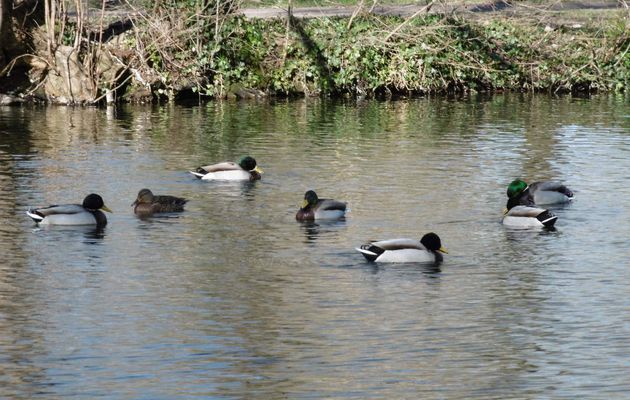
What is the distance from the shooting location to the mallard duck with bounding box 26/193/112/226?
1964 centimetres

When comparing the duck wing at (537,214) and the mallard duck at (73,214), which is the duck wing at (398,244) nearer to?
the duck wing at (537,214)

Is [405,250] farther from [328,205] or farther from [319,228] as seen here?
[328,205]

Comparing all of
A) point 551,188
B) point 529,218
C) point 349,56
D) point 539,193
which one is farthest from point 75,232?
point 349,56

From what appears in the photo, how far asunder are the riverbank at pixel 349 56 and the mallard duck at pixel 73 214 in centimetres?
1600

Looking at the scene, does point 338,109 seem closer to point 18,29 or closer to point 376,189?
point 18,29

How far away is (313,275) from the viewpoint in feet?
54.9

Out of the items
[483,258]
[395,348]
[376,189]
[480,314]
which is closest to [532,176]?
[376,189]

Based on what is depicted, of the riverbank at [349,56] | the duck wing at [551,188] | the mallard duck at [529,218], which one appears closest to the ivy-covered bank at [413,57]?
the riverbank at [349,56]

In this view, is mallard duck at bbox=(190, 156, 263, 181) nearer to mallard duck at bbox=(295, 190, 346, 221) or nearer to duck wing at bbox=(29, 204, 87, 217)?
mallard duck at bbox=(295, 190, 346, 221)

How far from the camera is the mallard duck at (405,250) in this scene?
1720 cm

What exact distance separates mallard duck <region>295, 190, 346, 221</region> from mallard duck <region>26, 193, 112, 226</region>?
286 cm

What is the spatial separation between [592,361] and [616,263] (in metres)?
4.64

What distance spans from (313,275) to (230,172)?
7498mm

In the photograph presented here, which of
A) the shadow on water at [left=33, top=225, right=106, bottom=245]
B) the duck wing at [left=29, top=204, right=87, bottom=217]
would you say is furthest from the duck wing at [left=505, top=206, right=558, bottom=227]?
the duck wing at [left=29, top=204, right=87, bottom=217]
